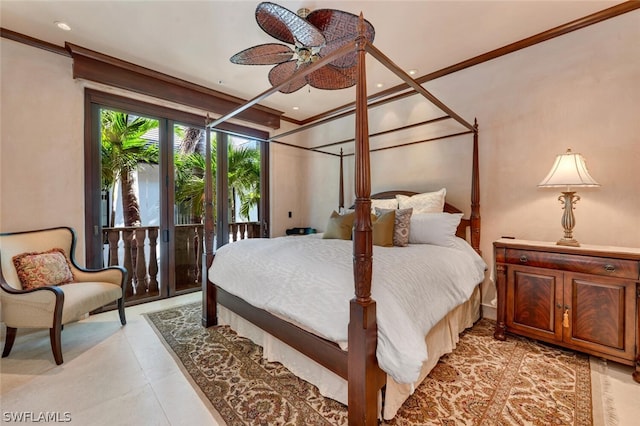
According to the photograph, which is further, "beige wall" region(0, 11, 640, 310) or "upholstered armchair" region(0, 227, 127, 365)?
"beige wall" region(0, 11, 640, 310)

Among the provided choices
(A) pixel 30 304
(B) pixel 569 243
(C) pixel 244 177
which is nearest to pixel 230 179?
(C) pixel 244 177

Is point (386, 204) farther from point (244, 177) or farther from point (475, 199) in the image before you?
point (244, 177)

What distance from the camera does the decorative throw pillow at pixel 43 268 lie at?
2.34 m

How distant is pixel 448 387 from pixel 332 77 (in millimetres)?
2478

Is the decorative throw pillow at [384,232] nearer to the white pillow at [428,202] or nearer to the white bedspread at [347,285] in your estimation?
the white bedspread at [347,285]

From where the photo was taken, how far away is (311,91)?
3.79m

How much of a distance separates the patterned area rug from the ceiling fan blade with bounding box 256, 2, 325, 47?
2309mm

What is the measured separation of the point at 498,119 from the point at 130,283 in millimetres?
4630

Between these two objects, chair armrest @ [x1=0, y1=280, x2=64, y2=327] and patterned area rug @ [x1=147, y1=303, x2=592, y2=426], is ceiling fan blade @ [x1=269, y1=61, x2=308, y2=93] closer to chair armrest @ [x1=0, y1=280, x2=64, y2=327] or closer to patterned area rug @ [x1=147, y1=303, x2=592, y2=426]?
patterned area rug @ [x1=147, y1=303, x2=592, y2=426]

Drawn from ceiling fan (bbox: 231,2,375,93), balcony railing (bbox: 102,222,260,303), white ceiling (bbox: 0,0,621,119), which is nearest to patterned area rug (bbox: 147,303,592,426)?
balcony railing (bbox: 102,222,260,303)

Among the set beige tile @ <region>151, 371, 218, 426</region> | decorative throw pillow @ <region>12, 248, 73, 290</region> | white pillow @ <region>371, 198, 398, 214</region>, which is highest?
white pillow @ <region>371, 198, 398, 214</region>

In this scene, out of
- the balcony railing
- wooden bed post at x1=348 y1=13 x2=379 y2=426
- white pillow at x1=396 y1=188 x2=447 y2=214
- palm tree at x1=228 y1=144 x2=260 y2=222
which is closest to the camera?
wooden bed post at x1=348 y1=13 x2=379 y2=426

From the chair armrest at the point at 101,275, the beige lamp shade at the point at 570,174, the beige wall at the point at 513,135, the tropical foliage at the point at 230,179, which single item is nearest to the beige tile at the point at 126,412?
the chair armrest at the point at 101,275

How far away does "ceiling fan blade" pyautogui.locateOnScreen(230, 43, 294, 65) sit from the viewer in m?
2.03
